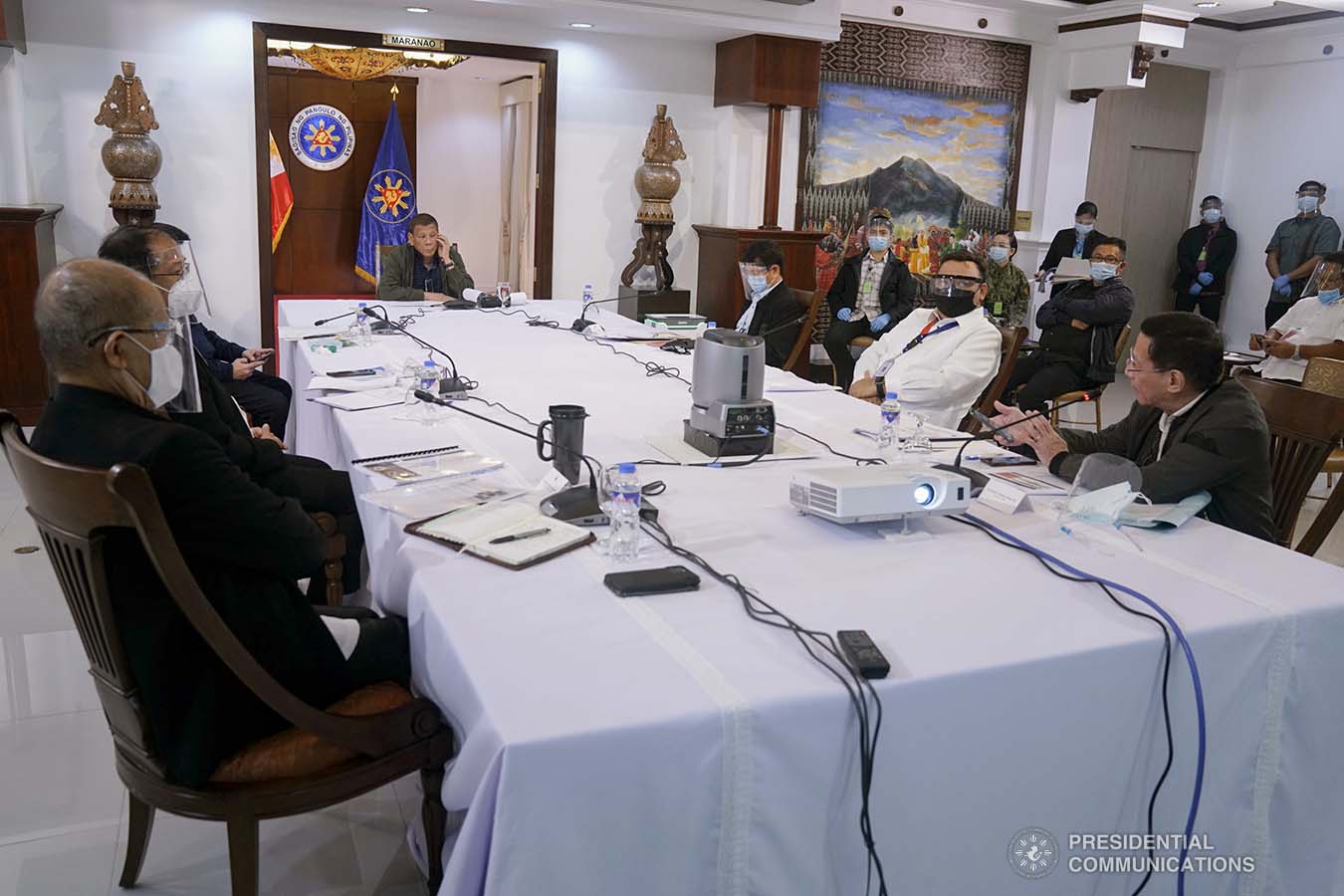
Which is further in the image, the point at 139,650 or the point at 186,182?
the point at 186,182

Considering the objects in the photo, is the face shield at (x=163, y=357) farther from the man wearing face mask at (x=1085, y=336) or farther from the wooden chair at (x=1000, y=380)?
the man wearing face mask at (x=1085, y=336)

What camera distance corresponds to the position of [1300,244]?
8375 millimetres

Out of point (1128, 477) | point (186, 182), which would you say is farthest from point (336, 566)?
point (186, 182)

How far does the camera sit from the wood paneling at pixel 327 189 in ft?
29.4

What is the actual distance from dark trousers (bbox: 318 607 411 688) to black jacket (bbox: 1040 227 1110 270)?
721cm

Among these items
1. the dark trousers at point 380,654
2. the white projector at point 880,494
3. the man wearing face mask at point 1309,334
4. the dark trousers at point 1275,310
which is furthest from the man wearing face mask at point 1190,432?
the dark trousers at point 1275,310

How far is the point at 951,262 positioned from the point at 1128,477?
1.91 m

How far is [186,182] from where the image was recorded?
638cm

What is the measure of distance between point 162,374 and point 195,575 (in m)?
0.38

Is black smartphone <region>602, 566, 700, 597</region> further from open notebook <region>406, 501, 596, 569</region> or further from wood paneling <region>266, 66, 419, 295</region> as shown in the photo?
wood paneling <region>266, 66, 419, 295</region>

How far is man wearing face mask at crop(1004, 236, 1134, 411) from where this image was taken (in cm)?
538

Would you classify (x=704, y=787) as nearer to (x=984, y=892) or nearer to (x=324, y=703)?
(x=984, y=892)

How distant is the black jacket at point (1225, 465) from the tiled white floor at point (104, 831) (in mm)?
1709

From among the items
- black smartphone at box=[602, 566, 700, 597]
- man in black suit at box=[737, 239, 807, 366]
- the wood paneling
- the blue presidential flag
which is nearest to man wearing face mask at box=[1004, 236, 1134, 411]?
man in black suit at box=[737, 239, 807, 366]
